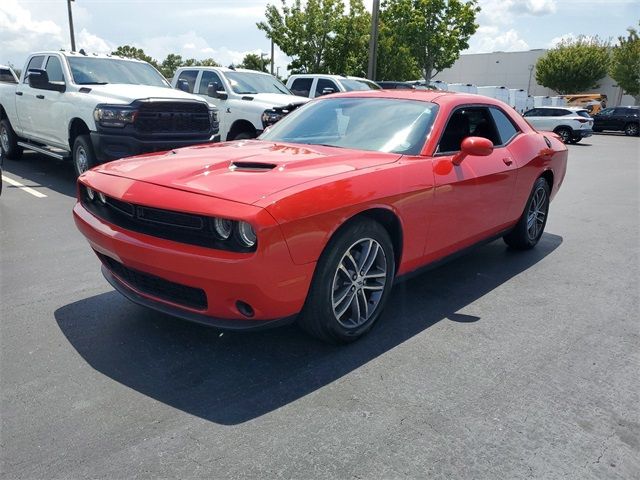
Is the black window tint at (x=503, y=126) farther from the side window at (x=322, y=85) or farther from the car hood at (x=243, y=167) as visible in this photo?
the side window at (x=322, y=85)

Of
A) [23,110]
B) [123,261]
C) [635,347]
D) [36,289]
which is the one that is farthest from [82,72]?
[635,347]

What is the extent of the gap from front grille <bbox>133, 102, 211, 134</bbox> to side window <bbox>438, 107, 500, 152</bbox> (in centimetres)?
457

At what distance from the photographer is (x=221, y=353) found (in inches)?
123

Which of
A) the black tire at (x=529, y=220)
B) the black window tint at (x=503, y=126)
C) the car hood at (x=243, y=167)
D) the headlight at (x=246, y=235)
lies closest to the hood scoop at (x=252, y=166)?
the car hood at (x=243, y=167)

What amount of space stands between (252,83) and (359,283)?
8.26 metres

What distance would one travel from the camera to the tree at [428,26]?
3444cm

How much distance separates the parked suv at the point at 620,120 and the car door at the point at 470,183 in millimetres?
30070

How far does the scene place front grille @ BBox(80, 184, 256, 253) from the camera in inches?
106

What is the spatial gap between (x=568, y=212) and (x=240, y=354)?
6.22 meters

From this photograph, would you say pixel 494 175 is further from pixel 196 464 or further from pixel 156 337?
pixel 196 464

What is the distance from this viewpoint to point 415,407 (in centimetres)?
265

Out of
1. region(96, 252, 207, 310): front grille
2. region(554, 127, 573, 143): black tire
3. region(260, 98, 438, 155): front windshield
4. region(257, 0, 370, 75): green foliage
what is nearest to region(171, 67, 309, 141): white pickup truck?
region(260, 98, 438, 155): front windshield

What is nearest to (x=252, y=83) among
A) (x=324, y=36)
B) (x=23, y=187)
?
(x=23, y=187)

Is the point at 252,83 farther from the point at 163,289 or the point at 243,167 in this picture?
the point at 163,289
